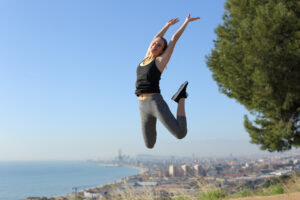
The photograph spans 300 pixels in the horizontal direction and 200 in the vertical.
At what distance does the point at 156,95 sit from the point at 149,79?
24 centimetres

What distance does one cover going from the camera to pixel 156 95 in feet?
12.1

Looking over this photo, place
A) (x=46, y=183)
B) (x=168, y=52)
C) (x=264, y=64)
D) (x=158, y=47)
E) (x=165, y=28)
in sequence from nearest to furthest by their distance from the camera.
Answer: (x=168, y=52) → (x=158, y=47) → (x=165, y=28) → (x=264, y=64) → (x=46, y=183)

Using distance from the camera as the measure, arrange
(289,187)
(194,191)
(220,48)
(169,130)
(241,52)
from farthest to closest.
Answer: (220,48) < (241,52) < (289,187) < (194,191) < (169,130)

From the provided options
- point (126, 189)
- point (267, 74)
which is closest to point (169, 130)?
point (126, 189)

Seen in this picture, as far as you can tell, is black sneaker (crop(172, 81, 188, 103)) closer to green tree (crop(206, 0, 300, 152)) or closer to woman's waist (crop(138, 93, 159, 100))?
woman's waist (crop(138, 93, 159, 100))

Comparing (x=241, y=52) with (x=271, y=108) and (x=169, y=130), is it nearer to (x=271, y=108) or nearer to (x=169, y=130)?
(x=271, y=108)

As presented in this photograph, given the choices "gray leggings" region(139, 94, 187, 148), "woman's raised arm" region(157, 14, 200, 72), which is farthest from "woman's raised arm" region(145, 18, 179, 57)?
"gray leggings" region(139, 94, 187, 148)

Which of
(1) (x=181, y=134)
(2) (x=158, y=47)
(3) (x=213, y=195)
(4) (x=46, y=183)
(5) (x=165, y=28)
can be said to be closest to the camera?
(1) (x=181, y=134)

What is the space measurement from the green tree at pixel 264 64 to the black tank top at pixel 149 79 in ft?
22.0

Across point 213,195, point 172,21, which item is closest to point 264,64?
point 213,195

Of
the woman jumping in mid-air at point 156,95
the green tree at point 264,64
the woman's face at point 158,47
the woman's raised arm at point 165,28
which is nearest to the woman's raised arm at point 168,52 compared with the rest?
the woman jumping in mid-air at point 156,95

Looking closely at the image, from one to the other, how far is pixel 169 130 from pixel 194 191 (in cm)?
366

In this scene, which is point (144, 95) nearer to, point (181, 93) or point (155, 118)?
point (155, 118)

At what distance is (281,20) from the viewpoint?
9.23 m
